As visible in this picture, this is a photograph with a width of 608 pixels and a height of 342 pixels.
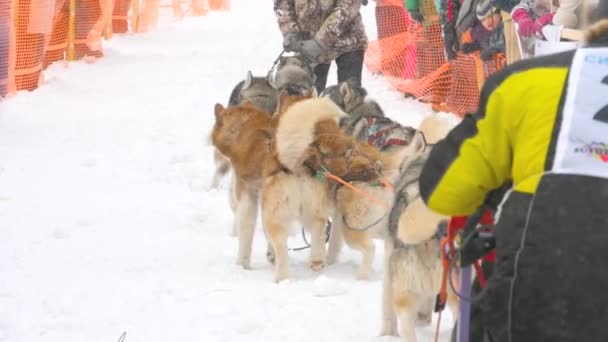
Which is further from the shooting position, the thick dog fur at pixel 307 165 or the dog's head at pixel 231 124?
the dog's head at pixel 231 124

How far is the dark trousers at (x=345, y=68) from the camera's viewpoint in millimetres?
8336

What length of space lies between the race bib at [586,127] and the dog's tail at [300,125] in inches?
122

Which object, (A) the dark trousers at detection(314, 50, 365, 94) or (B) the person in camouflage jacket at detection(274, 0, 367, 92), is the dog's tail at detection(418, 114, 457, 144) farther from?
(A) the dark trousers at detection(314, 50, 365, 94)

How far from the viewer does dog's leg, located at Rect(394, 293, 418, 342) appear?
13.6ft

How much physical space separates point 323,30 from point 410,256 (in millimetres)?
4197

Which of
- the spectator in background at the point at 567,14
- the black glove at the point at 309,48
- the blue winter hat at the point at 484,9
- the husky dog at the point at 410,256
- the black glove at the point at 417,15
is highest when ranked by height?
the spectator in background at the point at 567,14

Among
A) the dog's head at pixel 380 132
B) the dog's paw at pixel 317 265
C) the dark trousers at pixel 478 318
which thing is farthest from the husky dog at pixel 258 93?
the dark trousers at pixel 478 318

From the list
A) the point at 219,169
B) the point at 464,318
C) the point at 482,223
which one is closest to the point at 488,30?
the point at 219,169

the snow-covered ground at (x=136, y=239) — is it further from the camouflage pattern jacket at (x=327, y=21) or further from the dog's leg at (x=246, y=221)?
the camouflage pattern jacket at (x=327, y=21)

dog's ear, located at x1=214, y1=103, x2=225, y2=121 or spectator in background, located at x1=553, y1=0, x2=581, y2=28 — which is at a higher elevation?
spectator in background, located at x1=553, y1=0, x2=581, y2=28

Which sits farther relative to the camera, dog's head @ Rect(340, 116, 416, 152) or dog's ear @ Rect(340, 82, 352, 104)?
dog's ear @ Rect(340, 82, 352, 104)

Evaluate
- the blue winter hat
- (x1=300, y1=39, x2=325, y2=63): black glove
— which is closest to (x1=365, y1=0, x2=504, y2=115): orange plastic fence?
the blue winter hat

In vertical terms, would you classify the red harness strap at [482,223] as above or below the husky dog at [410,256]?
above

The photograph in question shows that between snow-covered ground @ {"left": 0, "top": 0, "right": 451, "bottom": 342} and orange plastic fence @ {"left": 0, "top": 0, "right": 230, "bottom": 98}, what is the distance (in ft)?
1.02
